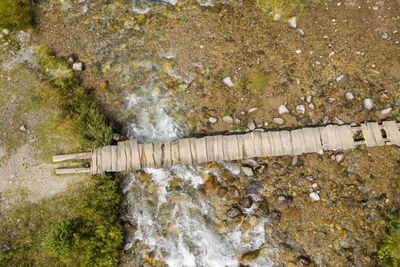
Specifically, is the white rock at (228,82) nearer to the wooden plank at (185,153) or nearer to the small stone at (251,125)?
the small stone at (251,125)

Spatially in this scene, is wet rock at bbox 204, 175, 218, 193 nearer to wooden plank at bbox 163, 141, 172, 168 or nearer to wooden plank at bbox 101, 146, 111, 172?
wooden plank at bbox 163, 141, 172, 168

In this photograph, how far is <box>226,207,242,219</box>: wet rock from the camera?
601 centimetres

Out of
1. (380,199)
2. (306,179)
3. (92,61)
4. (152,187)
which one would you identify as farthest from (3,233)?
(380,199)

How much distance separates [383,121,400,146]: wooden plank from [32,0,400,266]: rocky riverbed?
25cm

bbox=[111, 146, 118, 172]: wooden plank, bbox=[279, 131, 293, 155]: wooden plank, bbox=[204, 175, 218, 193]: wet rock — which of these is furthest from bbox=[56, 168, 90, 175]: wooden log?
bbox=[279, 131, 293, 155]: wooden plank

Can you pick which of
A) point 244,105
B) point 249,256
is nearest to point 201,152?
point 244,105

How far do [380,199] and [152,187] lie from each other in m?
5.53

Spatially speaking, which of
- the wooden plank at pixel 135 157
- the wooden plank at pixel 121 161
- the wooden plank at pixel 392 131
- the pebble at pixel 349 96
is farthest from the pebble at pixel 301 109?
the wooden plank at pixel 121 161

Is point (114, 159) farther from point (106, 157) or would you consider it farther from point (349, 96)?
point (349, 96)

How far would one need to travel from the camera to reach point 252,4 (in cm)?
760

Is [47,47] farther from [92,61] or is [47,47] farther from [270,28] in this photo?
[270,28]

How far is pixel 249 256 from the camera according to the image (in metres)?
5.72

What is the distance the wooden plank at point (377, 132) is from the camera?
20.5 ft

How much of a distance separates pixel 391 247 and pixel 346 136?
2599 millimetres
